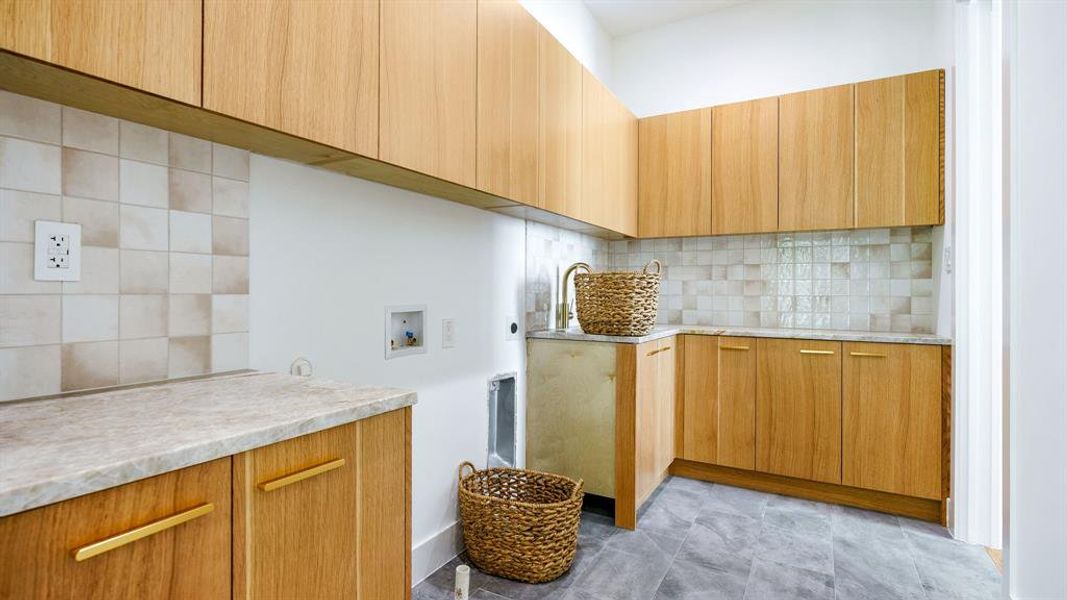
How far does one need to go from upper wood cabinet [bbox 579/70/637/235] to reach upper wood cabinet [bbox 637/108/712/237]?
8 cm

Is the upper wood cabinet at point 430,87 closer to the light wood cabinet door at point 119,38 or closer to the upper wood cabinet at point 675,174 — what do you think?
the light wood cabinet door at point 119,38

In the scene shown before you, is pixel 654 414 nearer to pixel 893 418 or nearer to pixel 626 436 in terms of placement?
pixel 626 436

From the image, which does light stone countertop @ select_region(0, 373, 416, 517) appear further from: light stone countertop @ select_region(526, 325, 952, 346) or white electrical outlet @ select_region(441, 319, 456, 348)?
light stone countertop @ select_region(526, 325, 952, 346)

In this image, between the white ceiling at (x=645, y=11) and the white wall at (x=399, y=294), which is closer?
the white wall at (x=399, y=294)

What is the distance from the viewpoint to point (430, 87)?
1482mm

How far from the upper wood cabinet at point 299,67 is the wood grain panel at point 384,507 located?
0.68 m

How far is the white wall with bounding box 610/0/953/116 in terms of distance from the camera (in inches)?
113

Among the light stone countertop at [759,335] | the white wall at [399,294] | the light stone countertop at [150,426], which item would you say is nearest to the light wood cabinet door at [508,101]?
the white wall at [399,294]

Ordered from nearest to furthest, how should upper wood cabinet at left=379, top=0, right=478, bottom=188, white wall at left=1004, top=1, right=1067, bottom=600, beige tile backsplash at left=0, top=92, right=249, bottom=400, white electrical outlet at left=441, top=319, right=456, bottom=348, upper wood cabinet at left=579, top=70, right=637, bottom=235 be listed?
beige tile backsplash at left=0, top=92, right=249, bottom=400 → white wall at left=1004, top=1, right=1067, bottom=600 → upper wood cabinet at left=379, top=0, right=478, bottom=188 → white electrical outlet at left=441, top=319, right=456, bottom=348 → upper wood cabinet at left=579, top=70, right=637, bottom=235

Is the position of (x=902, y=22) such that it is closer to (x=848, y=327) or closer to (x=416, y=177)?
(x=848, y=327)

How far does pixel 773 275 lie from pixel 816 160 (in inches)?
28.9

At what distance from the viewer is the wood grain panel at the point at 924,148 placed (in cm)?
255

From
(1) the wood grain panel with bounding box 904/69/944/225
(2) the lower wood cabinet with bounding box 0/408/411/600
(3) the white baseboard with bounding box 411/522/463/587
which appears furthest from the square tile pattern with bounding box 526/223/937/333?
(2) the lower wood cabinet with bounding box 0/408/411/600

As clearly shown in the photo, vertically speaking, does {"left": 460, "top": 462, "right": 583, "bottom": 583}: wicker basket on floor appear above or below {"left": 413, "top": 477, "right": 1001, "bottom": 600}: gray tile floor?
above
